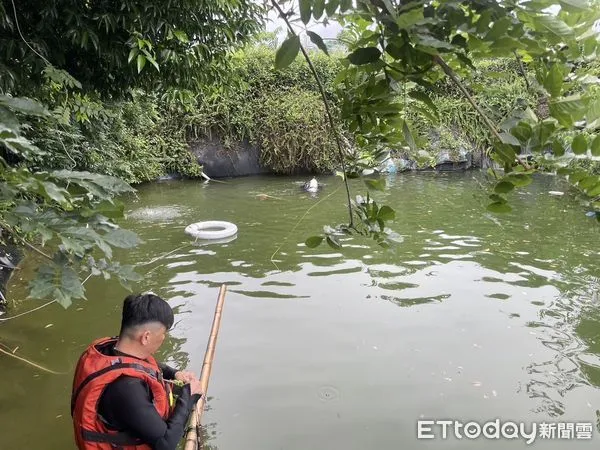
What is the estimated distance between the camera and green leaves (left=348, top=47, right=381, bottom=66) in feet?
3.12

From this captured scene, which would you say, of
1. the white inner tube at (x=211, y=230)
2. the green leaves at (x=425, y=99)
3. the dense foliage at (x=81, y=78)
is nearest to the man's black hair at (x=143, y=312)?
the dense foliage at (x=81, y=78)

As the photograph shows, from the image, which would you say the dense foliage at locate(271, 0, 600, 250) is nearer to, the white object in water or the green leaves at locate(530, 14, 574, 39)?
the green leaves at locate(530, 14, 574, 39)

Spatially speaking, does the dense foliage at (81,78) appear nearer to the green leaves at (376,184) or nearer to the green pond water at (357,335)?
the green leaves at (376,184)

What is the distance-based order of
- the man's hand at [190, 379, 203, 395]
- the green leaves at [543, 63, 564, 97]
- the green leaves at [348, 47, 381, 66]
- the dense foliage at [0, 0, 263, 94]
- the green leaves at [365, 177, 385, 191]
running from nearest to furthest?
the green leaves at [543, 63, 564, 97]
the green leaves at [348, 47, 381, 66]
the green leaves at [365, 177, 385, 191]
the man's hand at [190, 379, 203, 395]
the dense foliage at [0, 0, 263, 94]

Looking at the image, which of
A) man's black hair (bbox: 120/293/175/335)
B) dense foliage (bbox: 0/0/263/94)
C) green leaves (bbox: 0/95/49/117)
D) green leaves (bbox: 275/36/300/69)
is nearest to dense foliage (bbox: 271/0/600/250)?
green leaves (bbox: 275/36/300/69)

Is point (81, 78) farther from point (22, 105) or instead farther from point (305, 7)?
point (305, 7)

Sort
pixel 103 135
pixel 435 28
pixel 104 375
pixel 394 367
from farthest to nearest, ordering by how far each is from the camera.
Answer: pixel 103 135
pixel 394 367
pixel 104 375
pixel 435 28

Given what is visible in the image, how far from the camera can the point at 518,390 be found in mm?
3375

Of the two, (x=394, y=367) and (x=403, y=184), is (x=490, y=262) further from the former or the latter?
(x=403, y=184)

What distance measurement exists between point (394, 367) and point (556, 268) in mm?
2949

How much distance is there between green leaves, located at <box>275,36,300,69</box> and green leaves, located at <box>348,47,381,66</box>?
4.3 inches

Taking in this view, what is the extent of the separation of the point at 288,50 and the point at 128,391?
57.3 inches

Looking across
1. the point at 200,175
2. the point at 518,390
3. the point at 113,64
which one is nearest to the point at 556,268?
the point at 518,390

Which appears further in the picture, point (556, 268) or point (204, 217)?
point (204, 217)
